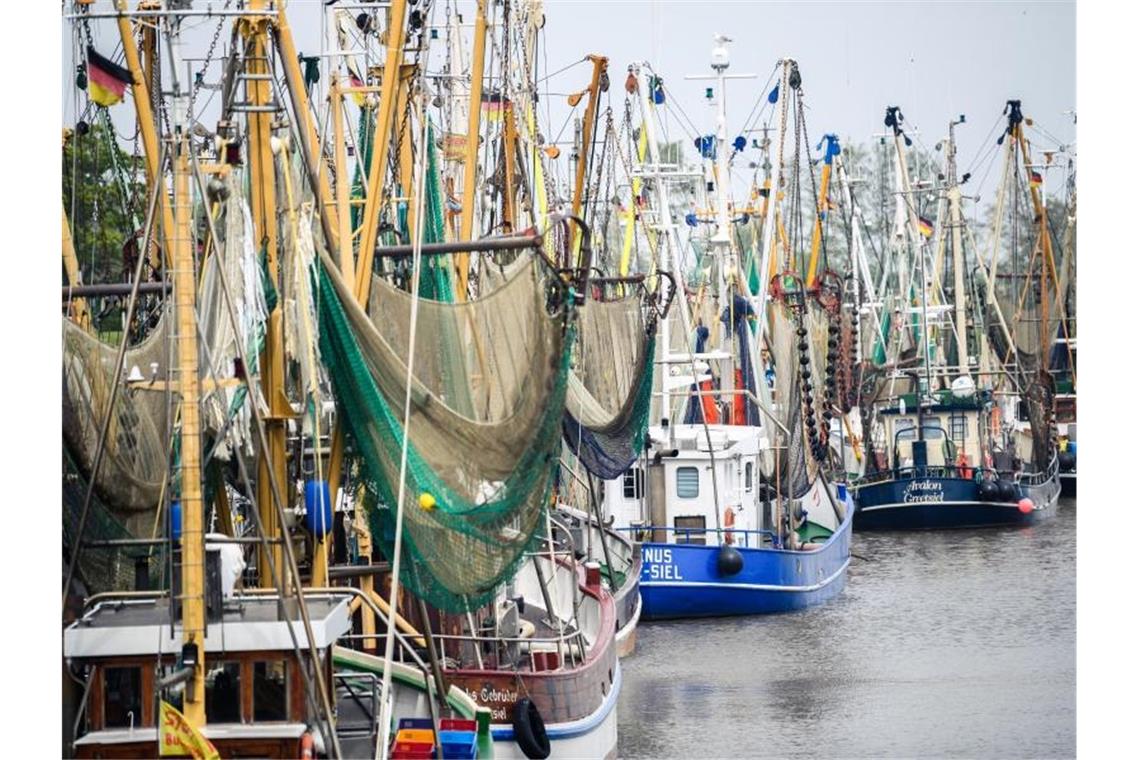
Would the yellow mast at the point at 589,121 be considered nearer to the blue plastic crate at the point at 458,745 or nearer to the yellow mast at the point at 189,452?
the blue plastic crate at the point at 458,745

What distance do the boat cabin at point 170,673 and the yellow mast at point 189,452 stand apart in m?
0.18

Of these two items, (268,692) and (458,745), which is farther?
(458,745)

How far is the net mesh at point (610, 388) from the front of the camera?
14.8 meters

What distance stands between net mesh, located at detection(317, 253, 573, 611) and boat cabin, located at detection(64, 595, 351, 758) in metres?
1.12

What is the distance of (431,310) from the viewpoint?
10.5 m

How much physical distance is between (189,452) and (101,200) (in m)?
3.74

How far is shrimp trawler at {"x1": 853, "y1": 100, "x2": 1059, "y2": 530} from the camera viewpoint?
957 inches

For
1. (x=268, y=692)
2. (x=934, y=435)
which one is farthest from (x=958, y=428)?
(x=268, y=692)

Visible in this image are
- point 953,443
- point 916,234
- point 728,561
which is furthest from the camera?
point 916,234

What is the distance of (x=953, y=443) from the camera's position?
2600 centimetres

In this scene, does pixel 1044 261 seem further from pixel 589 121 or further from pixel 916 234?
pixel 916 234

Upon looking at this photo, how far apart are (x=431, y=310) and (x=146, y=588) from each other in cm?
179
